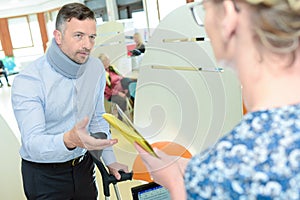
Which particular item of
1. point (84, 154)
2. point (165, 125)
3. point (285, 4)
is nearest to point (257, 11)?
point (285, 4)

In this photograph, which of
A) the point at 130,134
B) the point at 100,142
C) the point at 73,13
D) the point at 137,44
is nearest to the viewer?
the point at 130,134

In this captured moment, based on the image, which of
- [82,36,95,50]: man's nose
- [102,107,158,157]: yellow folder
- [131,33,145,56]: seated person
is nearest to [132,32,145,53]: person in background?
[131,33,145,56]: seated person

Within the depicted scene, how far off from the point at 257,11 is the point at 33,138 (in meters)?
1.08

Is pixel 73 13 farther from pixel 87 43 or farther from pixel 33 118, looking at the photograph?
pixel 33 118

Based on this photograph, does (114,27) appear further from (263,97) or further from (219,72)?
(263,97)

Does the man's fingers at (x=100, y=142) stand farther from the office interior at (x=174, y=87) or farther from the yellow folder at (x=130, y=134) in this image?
the yellow folder at (x=130, y=134)

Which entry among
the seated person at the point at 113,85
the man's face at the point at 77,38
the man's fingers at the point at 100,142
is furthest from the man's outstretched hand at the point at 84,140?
the man's face at the point at 77,38

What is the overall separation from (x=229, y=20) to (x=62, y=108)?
1161 mm

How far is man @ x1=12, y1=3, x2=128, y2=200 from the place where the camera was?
4.48ft

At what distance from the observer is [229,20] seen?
533 mm

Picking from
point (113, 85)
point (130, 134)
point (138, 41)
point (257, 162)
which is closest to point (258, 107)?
point (257, 162)

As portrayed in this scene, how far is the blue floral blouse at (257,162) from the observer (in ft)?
1.58

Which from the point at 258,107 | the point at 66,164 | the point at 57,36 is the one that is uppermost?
the point at 57,36

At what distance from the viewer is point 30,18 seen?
1756cm
